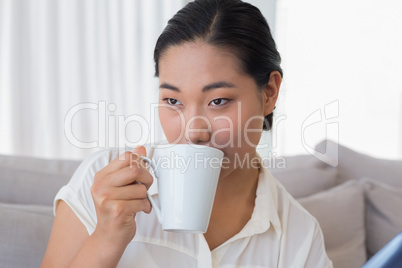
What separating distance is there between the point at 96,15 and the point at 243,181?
7.37 ft

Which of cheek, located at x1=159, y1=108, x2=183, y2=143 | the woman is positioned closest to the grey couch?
the woman

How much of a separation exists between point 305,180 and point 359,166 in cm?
33

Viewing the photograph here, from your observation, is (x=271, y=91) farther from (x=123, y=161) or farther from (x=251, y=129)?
(x=123, y=161)

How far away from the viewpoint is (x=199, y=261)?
1.15m

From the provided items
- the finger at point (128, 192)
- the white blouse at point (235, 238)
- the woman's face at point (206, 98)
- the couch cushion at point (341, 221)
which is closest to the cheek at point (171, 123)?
the woman's face at point (206, 98)

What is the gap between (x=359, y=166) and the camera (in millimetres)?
2039

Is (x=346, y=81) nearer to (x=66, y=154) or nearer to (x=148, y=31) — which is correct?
(x=148, y=31)

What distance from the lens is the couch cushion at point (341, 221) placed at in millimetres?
1683

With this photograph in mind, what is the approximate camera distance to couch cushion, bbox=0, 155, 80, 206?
4.98 feet

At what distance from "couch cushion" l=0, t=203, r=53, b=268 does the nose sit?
20.8 inches

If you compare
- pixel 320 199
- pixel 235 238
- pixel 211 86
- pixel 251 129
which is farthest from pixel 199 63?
pixel 320 199

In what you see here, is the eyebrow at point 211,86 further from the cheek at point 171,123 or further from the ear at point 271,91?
the ear at point 271,91

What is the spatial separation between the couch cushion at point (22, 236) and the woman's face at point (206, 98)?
1.53 ft

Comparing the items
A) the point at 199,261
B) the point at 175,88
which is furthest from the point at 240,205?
the point at 175,88
